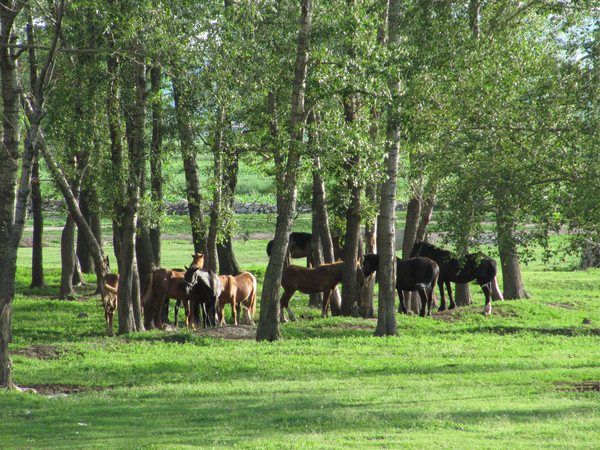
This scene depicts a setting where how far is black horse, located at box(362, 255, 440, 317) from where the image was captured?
24.1 m

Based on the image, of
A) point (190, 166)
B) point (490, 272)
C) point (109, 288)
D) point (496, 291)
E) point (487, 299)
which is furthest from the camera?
point (496, 291)

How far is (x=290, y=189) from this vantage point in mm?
18453

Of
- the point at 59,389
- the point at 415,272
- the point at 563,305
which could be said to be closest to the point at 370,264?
the point at 415,272

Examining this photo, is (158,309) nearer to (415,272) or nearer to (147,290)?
(147,290)

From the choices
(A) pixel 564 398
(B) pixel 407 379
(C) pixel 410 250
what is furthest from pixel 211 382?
(C) pixel 410 250

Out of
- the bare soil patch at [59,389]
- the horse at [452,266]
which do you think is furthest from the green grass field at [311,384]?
the horse at [452,266]

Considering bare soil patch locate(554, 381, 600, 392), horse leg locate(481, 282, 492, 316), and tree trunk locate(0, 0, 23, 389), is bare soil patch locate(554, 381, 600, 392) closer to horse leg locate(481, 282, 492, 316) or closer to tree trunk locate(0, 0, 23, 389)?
tree trunk locate(0, 0, 23, 389)

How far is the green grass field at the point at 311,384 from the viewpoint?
9.29 meters

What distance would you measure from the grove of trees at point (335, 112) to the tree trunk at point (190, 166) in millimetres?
72

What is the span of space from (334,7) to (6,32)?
10043mm

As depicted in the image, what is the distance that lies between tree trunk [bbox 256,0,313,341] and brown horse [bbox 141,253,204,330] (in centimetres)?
310

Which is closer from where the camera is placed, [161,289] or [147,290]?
[161,289]

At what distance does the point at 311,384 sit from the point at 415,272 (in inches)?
462

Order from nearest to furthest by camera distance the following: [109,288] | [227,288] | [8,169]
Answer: [8,169]
[109,288]
[227,288]
